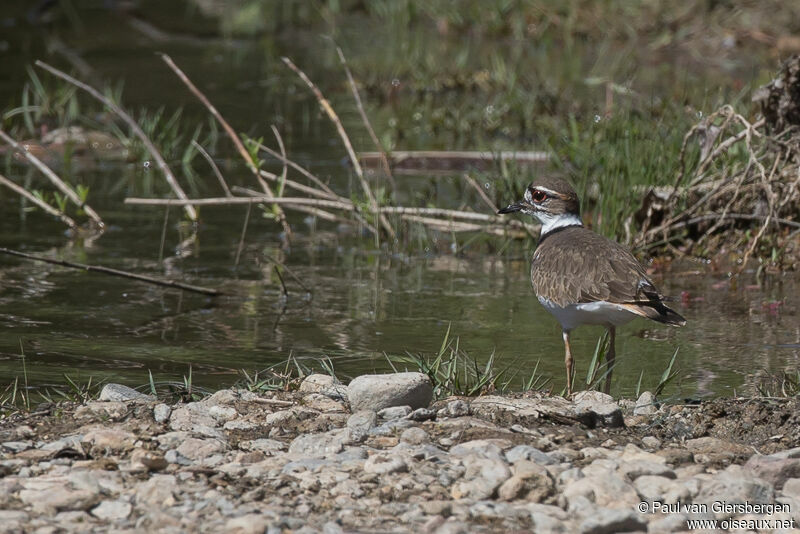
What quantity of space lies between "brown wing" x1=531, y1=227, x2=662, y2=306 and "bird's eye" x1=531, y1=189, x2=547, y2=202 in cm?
49

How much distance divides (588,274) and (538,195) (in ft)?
3.57

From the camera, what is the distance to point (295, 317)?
799cm

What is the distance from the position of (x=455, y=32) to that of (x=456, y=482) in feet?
54.0

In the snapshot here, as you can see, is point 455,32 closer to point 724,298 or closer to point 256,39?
point 256,39

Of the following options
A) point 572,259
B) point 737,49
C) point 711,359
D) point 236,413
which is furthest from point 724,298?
point 737,49

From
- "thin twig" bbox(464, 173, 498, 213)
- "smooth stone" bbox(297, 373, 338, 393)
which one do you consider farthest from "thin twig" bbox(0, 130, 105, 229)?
"smooth stone" bbox(297, 373, 338, 393)

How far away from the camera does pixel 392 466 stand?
4.81 metres

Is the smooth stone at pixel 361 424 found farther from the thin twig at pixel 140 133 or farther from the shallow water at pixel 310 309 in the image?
the thin twig at pixel 140 133

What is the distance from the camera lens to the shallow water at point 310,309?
22.8 ft

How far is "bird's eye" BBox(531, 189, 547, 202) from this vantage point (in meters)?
7.34

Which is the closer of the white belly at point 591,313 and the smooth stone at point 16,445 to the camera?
the smooth stone at point 16,445

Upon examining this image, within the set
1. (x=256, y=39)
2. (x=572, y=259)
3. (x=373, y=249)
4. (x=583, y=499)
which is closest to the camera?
(x=583, y=499)

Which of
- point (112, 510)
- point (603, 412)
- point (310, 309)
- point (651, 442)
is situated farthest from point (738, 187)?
point (112, 510)

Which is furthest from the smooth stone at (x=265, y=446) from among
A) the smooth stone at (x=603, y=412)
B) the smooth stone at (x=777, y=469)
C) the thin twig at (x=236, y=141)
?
the thin twig at (x=236, y=141)
